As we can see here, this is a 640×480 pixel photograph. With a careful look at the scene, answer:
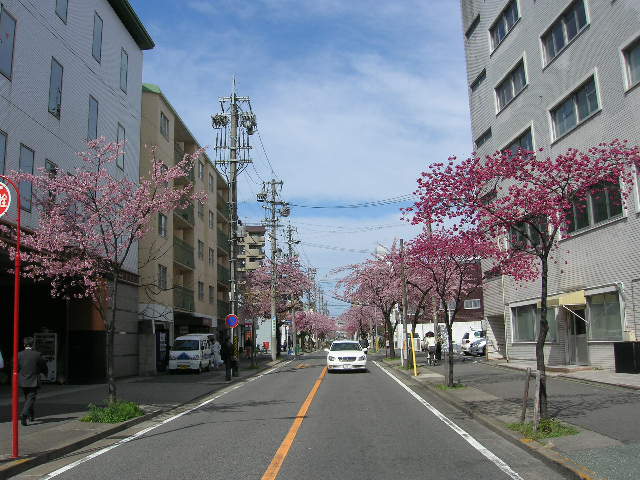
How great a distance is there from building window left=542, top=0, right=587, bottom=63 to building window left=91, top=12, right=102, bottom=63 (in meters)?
18.4

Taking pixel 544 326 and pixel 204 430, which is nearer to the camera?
pixel 544 326

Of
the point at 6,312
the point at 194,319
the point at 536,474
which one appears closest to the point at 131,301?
the point at 6,312

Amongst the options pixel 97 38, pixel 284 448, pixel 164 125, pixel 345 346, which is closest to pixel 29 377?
pixel 284 448

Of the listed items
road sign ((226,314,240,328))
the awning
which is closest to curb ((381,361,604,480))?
the awning

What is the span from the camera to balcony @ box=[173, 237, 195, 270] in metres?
35.3

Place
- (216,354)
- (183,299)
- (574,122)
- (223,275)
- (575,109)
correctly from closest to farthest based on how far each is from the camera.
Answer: (575,109) < (574,122) < (216,354) < (183,299) < (223,275)

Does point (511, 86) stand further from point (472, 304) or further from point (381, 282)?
point (472, 304)

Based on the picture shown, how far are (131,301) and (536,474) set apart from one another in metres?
22.7

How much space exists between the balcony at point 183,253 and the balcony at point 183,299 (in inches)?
64.9

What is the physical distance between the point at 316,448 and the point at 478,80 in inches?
1122

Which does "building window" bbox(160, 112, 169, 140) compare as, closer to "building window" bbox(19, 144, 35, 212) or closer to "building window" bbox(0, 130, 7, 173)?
"building window" bbox(19, 144, 35, 212)

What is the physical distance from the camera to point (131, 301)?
88.4 feet

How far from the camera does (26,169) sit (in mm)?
17562

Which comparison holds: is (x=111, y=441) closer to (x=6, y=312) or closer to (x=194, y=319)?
(x=6, y=312)
